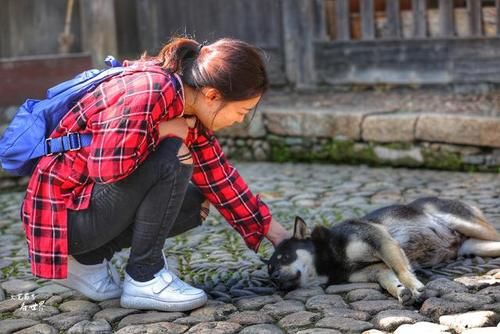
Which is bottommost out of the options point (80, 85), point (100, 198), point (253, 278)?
point (253, 278)

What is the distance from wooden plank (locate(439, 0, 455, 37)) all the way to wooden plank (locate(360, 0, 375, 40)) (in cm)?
73

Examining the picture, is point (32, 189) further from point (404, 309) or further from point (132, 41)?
point (132, 41)

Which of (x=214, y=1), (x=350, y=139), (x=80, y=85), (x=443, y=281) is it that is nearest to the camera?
(x=80, y=85)

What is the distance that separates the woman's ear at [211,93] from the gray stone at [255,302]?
3.17 ft

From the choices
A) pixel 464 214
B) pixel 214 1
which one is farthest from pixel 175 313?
pixel 214 1

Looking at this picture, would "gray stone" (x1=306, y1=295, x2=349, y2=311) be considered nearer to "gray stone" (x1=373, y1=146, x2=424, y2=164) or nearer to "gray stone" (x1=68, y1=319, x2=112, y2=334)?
"gray stone" (x1=68, y1=319, x2=112, y2=334)

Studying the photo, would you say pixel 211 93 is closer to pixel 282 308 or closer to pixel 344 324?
pixel 282 308

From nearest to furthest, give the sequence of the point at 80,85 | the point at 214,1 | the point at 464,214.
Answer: the point at 80,85
the point at 464,214
the point at 214,1

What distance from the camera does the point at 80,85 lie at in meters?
3.99

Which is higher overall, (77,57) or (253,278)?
(77,57)

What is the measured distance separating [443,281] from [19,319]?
198cm

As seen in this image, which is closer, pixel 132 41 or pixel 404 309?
pixel 404 309

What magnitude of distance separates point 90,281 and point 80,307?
0.13m

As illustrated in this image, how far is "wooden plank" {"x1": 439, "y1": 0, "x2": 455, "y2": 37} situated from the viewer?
875cm
